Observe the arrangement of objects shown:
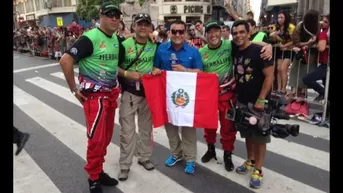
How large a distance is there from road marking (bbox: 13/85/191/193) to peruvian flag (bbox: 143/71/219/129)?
678 millimetres

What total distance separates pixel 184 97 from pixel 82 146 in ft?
6.66

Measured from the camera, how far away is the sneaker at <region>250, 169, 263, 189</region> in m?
3.46

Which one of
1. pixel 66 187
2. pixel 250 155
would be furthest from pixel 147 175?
pixel 250 155

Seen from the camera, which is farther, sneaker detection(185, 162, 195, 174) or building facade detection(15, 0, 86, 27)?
building facade detection(15, 0, 86, 27)

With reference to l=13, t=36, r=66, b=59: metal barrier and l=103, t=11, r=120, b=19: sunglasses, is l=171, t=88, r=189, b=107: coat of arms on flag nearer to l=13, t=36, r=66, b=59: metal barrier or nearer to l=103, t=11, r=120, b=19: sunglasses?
l=103, t=11, r=120, b=19: sunglasses

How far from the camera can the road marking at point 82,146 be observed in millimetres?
3531

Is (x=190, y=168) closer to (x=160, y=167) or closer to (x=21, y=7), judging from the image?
(x=160, y=167)

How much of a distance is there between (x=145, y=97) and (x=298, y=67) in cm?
425

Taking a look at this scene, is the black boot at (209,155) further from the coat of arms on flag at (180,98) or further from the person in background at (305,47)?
the person in background at (305,47)

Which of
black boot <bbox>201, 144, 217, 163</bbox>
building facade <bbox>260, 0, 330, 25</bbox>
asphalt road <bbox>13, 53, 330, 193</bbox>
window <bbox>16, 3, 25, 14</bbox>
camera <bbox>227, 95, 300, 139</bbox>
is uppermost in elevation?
window <bbox>16, 3, 25, 14</bbox>

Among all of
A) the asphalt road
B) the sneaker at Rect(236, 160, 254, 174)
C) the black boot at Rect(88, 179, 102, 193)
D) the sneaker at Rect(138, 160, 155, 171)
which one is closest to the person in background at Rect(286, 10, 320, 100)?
the asphalt road

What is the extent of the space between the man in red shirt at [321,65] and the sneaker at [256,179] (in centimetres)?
333

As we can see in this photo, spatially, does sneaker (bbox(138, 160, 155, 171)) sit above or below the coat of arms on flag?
below

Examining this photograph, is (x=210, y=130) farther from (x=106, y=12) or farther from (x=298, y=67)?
(x=298, y=67)
